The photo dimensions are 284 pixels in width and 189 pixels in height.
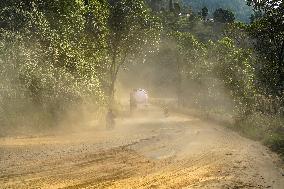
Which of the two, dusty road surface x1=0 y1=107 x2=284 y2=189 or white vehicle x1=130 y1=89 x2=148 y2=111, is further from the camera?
white vehicle x1=130 y1=89 x2=148 y2=111

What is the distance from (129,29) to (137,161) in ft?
56.4

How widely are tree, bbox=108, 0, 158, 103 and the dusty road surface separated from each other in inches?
428

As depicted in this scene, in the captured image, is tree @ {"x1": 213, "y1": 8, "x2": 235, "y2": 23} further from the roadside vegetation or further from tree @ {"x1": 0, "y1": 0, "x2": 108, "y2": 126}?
tree @ {"x1": 0, "y1": 0, "x2": 108, "y2": 126}

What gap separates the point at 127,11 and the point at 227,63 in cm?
834

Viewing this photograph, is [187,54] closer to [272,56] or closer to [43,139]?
[272,56]

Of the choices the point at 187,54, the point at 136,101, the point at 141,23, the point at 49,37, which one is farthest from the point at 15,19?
the point at 187,54

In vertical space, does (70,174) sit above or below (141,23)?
below

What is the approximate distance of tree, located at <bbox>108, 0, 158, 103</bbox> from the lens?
1162 inches

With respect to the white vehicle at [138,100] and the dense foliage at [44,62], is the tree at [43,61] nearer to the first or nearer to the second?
the dense foliage at [44,62]

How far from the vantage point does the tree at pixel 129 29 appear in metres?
29.5

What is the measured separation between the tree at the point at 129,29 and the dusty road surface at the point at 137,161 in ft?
35.7

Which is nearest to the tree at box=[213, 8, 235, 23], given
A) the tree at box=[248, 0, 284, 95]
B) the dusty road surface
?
the tree at box=[248, 0, 284, 95]

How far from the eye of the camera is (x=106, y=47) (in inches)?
1155

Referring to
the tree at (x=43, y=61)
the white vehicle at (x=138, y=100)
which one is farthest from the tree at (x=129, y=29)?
the tree at (x=43, y=61)
